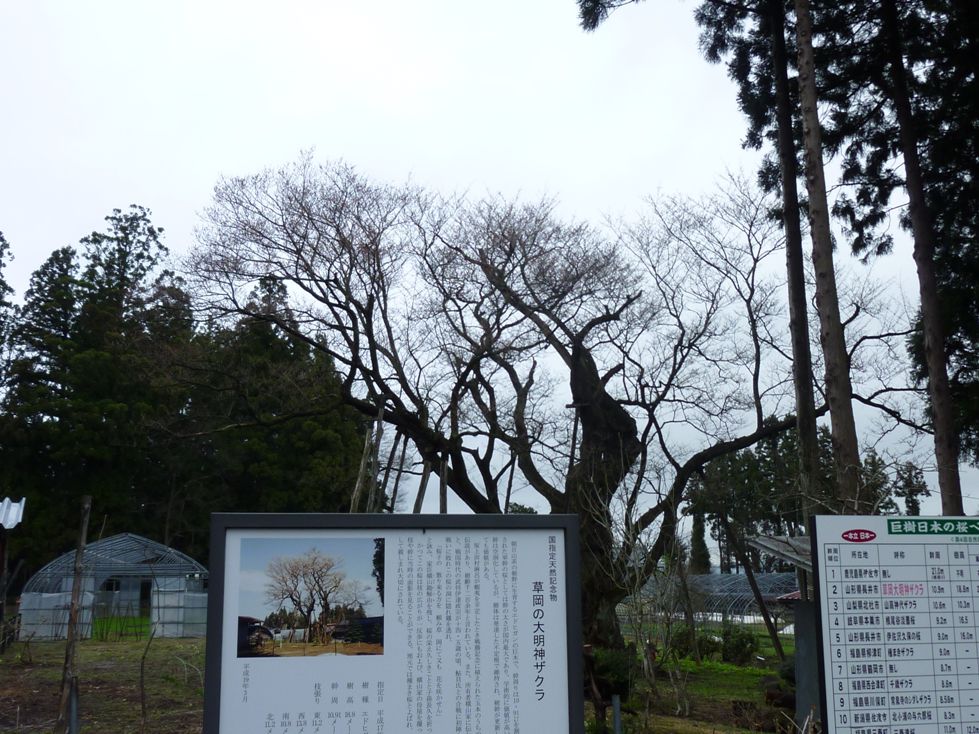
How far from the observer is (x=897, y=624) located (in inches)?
184

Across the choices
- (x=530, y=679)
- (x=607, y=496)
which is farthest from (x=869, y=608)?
(x=607, y=496)

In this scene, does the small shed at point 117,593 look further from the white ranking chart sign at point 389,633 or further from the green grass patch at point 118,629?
the white ranking chart sign at point 389,633

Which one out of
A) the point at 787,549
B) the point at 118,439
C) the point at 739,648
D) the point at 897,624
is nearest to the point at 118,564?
the point at 118,439

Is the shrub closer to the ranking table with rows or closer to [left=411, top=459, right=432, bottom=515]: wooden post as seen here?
[left=411, top=459, right=432, bottom=515]: wooden post

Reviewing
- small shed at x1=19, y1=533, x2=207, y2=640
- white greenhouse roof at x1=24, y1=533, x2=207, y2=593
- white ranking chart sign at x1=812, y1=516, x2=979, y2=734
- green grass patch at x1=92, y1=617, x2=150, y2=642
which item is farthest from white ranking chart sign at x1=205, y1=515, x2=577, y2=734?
white greenhouse roof at x1=24, y1=533, x2=207, y2=593

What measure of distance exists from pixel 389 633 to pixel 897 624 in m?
2.69

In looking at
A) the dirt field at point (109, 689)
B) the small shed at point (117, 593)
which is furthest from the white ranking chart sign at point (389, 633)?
the small shed at point (117, 593)

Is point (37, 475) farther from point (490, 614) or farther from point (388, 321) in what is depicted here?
point (490, 614)

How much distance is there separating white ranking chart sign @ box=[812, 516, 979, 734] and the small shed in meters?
17.8

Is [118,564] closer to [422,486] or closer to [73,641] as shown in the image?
[422,486]

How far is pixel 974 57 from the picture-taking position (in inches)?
506

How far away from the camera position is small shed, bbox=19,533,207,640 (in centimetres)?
2047

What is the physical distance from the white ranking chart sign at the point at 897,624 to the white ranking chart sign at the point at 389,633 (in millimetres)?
1417

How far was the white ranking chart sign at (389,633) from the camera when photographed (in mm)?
4332
